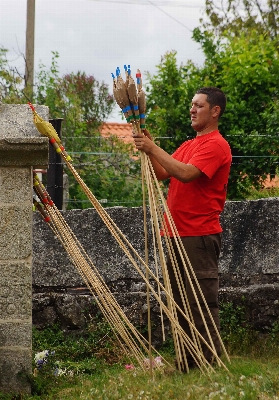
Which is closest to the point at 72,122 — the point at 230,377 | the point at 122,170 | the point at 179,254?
the point at 122,170

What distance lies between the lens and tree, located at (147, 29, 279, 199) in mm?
8633

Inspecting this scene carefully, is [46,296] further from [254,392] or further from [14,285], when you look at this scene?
[254,392]

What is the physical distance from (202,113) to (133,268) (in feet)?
6.23

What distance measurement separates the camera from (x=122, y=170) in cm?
985

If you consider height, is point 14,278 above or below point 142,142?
below

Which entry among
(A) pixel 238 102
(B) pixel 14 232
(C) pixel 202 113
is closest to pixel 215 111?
(C) pixel 202 113

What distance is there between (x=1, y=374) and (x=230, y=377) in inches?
56.5

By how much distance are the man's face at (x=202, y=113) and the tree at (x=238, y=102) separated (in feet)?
10.3

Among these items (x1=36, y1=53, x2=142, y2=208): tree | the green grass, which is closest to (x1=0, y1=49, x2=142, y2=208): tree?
(x1=36, y1=53, x2=142, y2=208): tree

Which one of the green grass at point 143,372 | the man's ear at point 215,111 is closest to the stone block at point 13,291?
the green grass at point 143,372

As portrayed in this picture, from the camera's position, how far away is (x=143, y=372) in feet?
16.3

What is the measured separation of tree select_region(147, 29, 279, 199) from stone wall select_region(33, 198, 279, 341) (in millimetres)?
1667

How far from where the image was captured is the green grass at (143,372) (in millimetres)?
4129

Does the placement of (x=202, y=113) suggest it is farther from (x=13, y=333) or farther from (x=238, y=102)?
(x=238, y=102)
